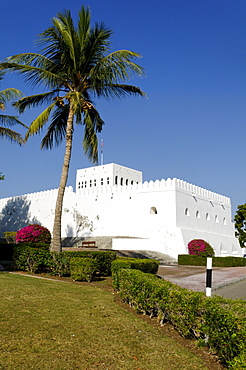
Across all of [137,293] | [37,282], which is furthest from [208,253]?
[137,293]

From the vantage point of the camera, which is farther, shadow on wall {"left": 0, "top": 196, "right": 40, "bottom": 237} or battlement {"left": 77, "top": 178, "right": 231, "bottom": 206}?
shadow on wall {"left": 0, "top": 196, "right": 40, "bottom": 237}

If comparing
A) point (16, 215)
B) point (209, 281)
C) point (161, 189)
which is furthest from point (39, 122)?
point (16, 215)

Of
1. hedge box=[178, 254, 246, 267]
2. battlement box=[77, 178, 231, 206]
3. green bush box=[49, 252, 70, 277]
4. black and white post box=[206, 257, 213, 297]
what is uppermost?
battlement box=[77, 178, 231, 206]

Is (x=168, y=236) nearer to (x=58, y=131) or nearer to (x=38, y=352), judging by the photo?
(x=58, y=131)

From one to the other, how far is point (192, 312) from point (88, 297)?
3.62 m

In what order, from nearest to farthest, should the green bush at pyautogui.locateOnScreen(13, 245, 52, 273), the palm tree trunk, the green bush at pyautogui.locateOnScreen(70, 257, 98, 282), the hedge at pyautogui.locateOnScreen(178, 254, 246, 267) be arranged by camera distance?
1. the green bush at pyautogui.locateOnScreen(70, 257, 98, 282)
2. the green bush at pyautogui.locateOnScreen(13, 245, 52, 273)
3. the palm tree trunk
4. the hedge at pyautogui.locateOnScreen(178, 254, 246, 267)

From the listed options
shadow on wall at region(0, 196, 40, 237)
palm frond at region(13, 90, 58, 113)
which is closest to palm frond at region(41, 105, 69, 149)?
palm frond at region(13, 90, 58, 113)

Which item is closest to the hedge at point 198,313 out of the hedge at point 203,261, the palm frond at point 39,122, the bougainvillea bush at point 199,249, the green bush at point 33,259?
the green bush at point 33,259

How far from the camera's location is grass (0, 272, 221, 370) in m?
4.02

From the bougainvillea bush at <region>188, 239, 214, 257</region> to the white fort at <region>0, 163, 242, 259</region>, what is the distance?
0.67 m

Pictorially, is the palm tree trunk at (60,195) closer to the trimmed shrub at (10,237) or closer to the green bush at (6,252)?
the green bush at (6,252)

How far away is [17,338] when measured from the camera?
4.65 meters

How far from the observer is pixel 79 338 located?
486cm

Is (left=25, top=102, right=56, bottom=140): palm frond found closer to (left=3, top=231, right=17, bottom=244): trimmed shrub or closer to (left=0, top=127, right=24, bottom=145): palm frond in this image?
(left=0, top=127, right=24, bottom=145): palm frond
